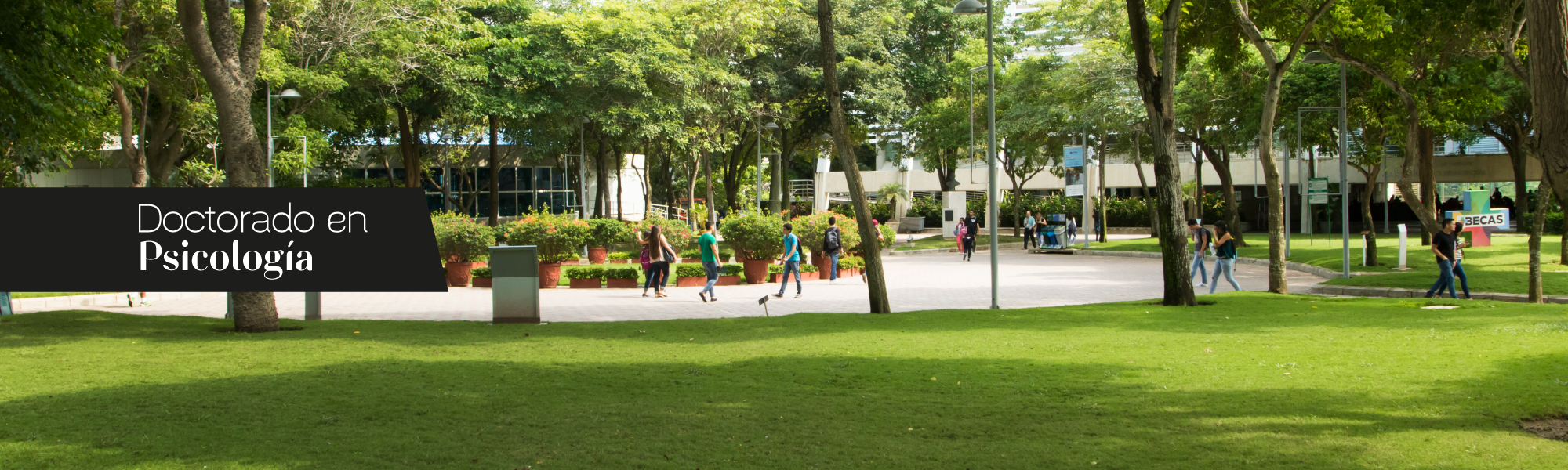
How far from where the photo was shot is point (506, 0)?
32.3m

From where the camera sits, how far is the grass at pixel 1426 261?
17.2 meters

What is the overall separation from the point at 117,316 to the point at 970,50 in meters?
34.2

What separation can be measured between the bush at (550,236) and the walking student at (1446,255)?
16.1 metres

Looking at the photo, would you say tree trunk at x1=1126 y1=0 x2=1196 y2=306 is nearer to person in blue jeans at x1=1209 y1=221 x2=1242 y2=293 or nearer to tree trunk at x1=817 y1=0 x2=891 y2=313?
person in blue jeans at x1=1209 y1=221 x2=1242 y2=293

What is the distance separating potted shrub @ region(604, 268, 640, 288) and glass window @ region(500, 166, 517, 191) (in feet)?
97.6

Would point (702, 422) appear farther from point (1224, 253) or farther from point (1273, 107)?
point (1224, 253)

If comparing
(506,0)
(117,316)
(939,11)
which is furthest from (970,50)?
(117,316)

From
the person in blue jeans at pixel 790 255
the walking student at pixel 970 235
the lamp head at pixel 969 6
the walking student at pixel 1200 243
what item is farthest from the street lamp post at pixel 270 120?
the walking student at pixel 1200 243

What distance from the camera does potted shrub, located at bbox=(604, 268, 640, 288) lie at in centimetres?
1944

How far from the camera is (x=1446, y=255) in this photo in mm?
14758

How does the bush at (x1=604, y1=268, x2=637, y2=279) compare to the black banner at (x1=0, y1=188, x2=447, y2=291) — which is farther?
the bush at (x1=604, y1=268, x2=637, y2=279)

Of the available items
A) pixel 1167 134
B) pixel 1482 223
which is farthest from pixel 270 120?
pixel 1482 223

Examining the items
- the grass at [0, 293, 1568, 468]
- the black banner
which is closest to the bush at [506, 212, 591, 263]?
the grass at [0, 293, 1568, 468]

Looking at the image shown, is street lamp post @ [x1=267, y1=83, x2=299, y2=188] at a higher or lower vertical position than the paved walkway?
higher
